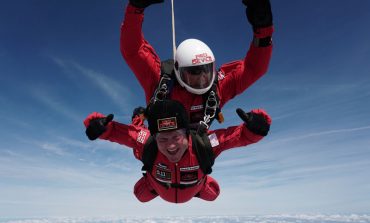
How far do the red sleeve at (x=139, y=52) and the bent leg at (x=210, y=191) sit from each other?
6.05ft

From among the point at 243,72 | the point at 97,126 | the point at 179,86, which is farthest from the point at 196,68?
the point at 97,126

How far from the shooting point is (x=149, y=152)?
141 inches

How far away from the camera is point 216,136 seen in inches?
144

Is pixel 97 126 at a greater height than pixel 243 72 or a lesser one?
lesser

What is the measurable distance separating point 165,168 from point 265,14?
2.20 meters

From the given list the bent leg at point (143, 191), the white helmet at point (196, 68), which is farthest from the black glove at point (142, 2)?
the bent leg at point (143, 191)

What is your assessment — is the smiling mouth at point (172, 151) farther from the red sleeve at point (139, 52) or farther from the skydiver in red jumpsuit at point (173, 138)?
the red sleeve at point (139, 52)

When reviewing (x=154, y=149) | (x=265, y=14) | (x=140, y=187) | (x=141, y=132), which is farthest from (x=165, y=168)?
(x=265, y=14)

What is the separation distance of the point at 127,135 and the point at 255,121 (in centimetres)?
156

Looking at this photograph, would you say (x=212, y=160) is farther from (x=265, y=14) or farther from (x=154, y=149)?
(x=265, y=14)

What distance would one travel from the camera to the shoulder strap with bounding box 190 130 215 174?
3441mm

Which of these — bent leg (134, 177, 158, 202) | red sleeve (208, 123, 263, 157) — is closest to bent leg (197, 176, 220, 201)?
bent leg (134, 177, 158, 202)

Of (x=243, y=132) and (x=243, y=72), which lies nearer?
(x=243, y=132)

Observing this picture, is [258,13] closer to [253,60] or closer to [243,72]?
[253,60]
